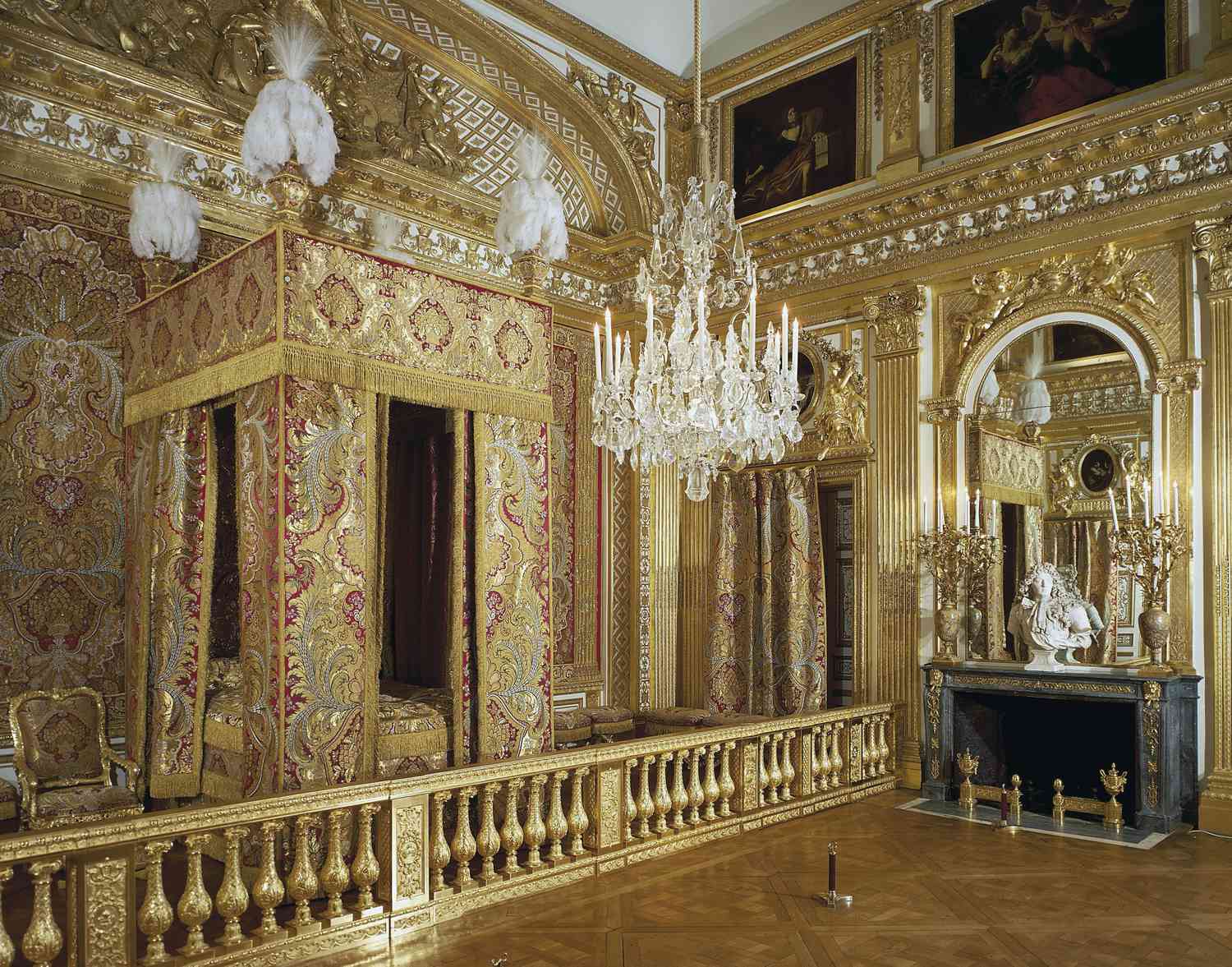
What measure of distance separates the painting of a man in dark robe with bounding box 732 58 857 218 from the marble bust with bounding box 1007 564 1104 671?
3596 mm

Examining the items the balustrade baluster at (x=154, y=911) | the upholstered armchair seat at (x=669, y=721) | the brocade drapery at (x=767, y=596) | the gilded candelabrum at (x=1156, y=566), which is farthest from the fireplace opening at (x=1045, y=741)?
the balustrade baluster at (x=154, y=911)

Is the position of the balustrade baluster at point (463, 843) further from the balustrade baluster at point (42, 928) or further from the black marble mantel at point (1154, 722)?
the black marble mantel at point (1154, 722)

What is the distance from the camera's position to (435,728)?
199 inches

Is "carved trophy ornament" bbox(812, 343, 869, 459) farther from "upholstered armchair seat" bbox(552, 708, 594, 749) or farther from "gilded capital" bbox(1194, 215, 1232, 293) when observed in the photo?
"upholstered armchair seat" bbox(552, 708, 594, 749)

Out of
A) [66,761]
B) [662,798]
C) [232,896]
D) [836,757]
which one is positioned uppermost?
[66,761]

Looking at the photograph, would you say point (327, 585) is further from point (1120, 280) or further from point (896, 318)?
point (1120, 280)

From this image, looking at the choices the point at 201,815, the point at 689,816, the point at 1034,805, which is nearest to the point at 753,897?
the point at 689,816

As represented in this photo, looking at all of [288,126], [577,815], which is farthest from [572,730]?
[288,126]

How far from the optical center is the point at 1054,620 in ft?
21.8

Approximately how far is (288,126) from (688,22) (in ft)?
19.0

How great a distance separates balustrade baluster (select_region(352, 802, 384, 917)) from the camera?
404cm

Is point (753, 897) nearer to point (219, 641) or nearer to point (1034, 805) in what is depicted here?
point (1034, 805)

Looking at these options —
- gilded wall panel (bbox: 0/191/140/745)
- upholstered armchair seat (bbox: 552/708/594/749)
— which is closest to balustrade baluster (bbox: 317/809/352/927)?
gilded wall panel (bbox: 0/191/140/745)

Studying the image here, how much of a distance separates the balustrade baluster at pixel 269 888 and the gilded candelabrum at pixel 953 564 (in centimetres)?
478
